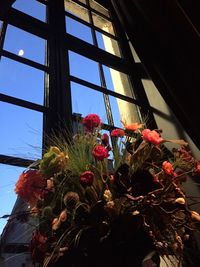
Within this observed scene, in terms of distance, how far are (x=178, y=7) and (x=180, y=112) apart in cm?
57

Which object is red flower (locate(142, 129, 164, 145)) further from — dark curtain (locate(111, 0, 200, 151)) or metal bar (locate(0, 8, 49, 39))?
metal bar (locate(0, 8, 49, 39))

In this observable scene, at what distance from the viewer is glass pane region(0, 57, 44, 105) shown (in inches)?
75.4

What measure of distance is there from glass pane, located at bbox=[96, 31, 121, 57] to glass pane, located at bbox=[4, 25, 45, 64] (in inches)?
27.8

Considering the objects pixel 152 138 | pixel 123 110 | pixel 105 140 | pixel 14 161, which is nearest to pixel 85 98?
pixel 123 110

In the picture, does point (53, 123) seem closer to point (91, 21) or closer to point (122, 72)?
point (122, 72)

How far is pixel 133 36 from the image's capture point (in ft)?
7.27

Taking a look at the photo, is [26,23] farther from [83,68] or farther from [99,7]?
[99,7]

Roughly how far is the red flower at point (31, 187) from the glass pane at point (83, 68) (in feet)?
4.80

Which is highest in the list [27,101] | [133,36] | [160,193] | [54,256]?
[133,36]

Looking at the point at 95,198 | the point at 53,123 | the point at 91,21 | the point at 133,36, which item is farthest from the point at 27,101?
the point at 91,21

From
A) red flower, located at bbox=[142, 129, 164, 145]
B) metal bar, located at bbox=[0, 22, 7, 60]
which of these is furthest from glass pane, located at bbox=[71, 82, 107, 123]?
red flower, located at bbox=[142, 129, 164, 145]

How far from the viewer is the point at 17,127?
5.76 feet

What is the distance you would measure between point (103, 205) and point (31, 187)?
0.21 m

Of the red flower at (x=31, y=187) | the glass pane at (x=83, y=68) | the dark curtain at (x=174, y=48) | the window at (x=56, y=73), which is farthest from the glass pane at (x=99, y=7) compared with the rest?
the red flower at (x=31, y=187)
